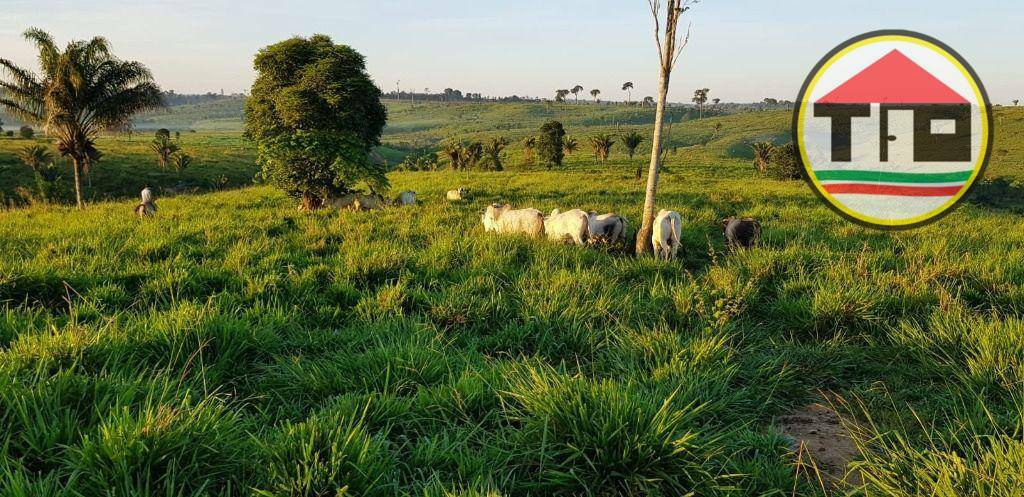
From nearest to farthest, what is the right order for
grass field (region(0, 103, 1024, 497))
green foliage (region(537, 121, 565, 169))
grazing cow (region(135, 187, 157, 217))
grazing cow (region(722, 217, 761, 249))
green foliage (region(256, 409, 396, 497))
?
1. green foliage (region(256, 409, 396, 497))
2. grass field (region(0, 103, 1024, 497))
3. grazing cow (region(722, 217, 761, 249))
4. grazing cow (region(135, 187, 157, 217))
5. green foliage (region(537, 121, 565, 169))

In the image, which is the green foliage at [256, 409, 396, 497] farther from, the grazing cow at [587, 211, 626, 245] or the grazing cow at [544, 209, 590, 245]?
the grazing cow at [587, 211, 626, 245]

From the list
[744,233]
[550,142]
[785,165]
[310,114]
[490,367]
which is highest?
[550,142]

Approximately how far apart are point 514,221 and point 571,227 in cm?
160

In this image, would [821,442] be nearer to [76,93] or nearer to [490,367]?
[490,367]

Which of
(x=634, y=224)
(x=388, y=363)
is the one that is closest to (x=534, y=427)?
(x=388, y=363)

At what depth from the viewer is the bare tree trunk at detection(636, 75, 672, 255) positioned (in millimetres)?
7461

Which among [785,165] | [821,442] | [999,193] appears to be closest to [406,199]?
[821,442]

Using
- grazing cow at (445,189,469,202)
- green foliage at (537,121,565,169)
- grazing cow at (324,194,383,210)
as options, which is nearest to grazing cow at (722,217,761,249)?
grazing cow at (324,194,383,210)

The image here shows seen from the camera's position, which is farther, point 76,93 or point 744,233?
point 76,93

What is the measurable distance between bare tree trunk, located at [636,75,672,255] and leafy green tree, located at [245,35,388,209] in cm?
832

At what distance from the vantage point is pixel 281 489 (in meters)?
2.32

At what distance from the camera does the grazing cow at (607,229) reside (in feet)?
29.0

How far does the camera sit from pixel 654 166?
7.82 m

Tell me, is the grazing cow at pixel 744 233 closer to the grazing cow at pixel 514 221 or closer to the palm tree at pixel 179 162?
the grazing cow at pixel 514 221
